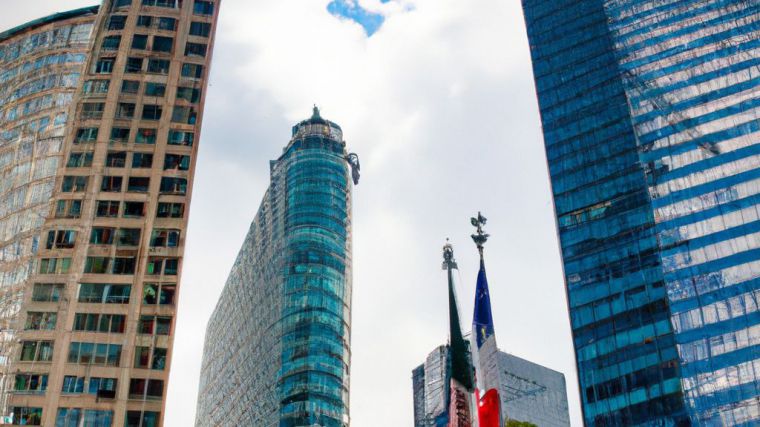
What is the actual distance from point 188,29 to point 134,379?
31052 mm

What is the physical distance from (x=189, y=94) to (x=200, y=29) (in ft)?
21.8

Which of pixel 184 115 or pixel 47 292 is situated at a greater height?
pixel 184 115

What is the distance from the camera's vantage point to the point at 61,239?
231ft

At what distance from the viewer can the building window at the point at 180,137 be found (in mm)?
74744

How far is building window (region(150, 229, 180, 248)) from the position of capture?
2756 inches

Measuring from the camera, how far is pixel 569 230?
370 ft

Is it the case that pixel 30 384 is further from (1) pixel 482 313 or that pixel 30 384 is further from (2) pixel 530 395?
(2) pixel 530 395

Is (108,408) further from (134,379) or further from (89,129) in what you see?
(89,129)

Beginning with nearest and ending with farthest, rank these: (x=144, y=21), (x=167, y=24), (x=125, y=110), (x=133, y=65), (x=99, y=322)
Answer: (x=99, y=322) → (x=125, y=110) → (x=133, y=65) → (x=167, y=24) → (x=144, y=21)

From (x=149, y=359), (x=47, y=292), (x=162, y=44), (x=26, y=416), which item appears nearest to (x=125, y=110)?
(x=162, y=44)

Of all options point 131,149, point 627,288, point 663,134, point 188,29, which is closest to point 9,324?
point 131,149

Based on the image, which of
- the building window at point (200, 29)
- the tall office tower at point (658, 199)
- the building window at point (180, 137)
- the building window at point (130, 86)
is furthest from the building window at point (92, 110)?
the tall office tower at point (658, 199)

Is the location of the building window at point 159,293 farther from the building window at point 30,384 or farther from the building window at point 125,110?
the building window at point 125,110

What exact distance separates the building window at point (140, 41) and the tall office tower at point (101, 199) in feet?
0.50
